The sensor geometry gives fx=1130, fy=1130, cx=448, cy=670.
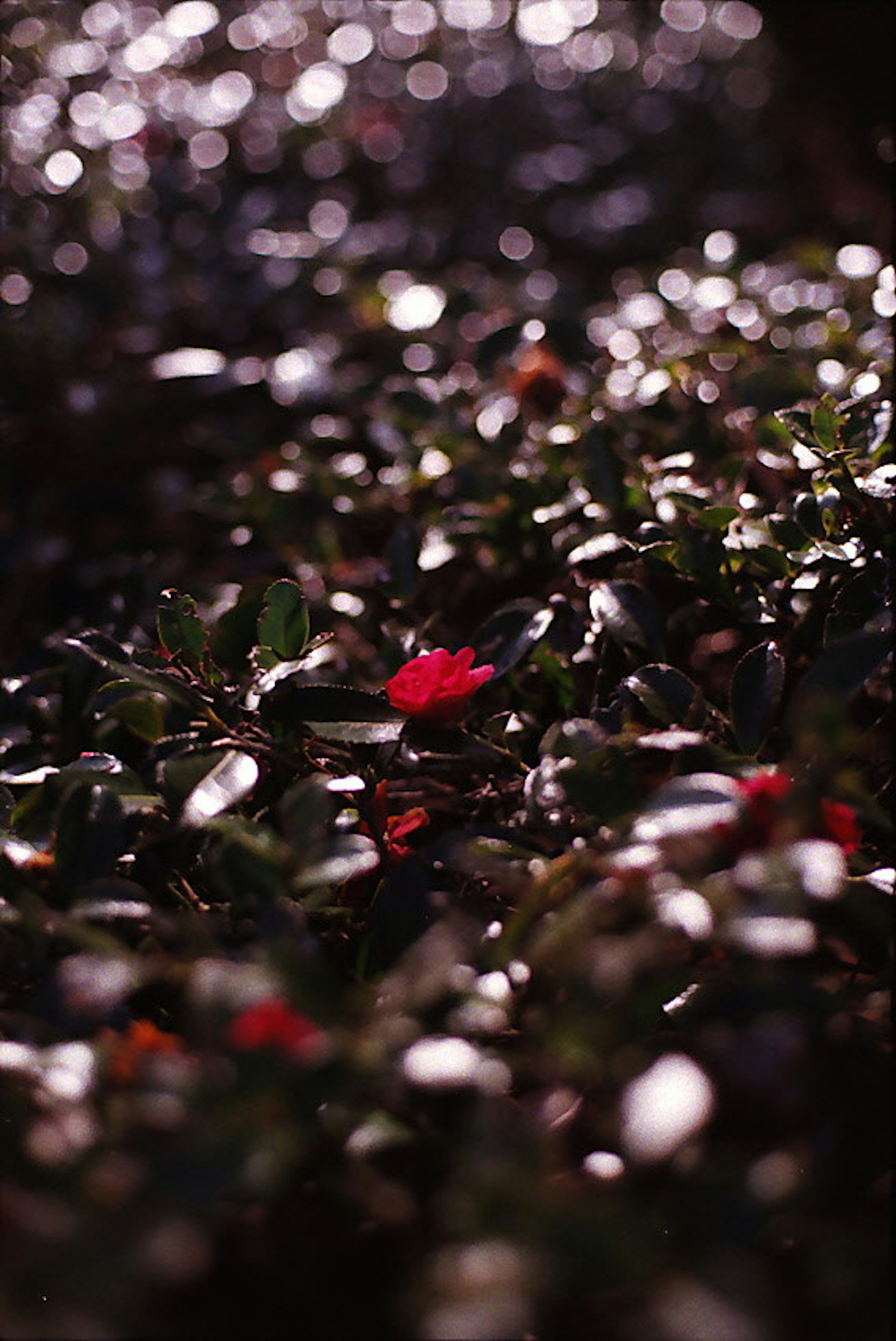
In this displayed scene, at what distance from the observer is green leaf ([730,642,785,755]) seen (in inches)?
37.8

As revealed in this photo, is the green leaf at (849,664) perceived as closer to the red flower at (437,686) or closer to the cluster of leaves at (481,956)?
the cluster of leaves at (481,956)

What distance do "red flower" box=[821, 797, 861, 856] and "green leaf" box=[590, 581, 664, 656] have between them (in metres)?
0.32

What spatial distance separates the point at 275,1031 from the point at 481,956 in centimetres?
24

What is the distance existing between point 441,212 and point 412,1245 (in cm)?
317

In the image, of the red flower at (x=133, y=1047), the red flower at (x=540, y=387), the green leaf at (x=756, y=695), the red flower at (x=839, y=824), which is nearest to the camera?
the red flower at (x=133, y=1047)

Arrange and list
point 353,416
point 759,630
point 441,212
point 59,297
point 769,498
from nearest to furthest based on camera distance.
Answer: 1. point 759,630
2. point 769,498
3. point 353,416
4. point 59,297
5. point 441,212

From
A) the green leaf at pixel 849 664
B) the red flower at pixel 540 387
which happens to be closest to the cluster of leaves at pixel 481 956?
the green leaf at pixel 849 664

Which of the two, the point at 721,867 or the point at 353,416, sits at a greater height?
the point at 721,867

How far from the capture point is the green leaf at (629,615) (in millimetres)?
1087

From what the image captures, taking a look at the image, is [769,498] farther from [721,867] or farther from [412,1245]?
[412,1245]

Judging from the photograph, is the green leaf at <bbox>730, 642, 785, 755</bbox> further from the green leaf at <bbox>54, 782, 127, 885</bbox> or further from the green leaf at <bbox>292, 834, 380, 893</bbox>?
the green leaf at <bbox>54, 782, 127, 885</bbox>

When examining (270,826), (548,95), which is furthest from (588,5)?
(270,826)

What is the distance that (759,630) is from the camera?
3.77ft

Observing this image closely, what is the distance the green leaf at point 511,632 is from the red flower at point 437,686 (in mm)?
115
